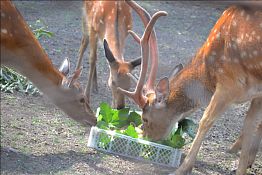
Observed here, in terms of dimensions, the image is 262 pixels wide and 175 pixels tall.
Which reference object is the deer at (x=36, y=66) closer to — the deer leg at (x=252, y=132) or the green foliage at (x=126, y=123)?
the green foliage at (x=126, y=123)

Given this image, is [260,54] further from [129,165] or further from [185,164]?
[129,165]

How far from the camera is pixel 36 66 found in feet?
12.9

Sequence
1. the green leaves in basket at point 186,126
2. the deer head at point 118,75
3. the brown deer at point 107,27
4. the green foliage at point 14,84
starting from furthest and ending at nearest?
the brown deer at point 107,27 → the green foliage at point 14,84 → the deer head at point 118,75 → the green leaves in basket at point 186,126

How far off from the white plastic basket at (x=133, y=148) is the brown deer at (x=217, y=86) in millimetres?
155

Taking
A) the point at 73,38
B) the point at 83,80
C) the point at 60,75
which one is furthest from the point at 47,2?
the point at 60,75

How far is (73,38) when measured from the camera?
7.51m

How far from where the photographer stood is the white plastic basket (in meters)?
4.17

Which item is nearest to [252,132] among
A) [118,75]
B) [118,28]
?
[118,75]

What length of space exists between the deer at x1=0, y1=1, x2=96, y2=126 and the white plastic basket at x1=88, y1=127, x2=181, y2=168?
265 millimetres

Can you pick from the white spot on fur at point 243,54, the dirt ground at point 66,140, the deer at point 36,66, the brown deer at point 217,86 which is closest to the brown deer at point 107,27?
the dirt ground at point 66,140

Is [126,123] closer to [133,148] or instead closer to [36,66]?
[133,148]

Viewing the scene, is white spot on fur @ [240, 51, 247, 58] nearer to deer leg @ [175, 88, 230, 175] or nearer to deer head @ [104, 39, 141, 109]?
deer leg @ [175, 88, 230, 175]

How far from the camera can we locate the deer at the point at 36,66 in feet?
11.8

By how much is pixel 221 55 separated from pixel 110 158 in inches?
44.8
